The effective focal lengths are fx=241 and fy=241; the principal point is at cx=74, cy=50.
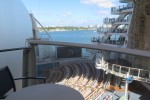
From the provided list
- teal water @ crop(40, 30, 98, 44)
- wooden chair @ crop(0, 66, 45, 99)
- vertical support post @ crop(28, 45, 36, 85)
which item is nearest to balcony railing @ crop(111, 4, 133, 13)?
teal water @ crop(40, 30, 98, 44)

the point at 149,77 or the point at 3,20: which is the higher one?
the point at 3,20

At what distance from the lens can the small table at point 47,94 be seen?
1.59m

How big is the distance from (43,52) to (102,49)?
1.01m

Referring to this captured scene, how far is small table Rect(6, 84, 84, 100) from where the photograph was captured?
5.23 ft

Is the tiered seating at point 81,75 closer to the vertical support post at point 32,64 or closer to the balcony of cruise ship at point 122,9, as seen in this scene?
the vertical support post at point 32,64

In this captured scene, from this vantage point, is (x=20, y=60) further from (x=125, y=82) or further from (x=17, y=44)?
(x=125, y=82)

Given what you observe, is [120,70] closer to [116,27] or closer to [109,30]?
[116,27]

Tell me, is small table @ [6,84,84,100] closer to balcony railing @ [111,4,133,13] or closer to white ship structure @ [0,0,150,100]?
white ship structure @ [0,0,150,100]

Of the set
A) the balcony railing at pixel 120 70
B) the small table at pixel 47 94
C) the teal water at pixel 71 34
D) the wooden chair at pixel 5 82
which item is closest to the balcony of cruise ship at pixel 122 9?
the teal water at pixel 71 34

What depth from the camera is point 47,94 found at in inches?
65.2

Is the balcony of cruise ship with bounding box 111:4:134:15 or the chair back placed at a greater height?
the balcony of cruise ship with bounding box 111:4:134:15

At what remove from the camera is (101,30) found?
77.0 ft

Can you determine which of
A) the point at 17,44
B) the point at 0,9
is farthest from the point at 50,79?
the point at 0,9

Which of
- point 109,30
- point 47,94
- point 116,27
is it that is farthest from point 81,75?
point 109,30
